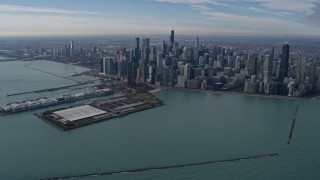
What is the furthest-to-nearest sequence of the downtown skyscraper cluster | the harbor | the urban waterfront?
the downtown skyscraper cluster, the harbor, the urban waterfront

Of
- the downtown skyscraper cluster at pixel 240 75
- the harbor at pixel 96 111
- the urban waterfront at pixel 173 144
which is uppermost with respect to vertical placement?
the downtown skyscraper cluster at pixel 240 75

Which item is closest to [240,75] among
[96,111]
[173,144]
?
[96,111]

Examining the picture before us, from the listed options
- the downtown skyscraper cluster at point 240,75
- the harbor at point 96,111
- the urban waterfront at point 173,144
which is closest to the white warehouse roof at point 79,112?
the harbor at point 96,111

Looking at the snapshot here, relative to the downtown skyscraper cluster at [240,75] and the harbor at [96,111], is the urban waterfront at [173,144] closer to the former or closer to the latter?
the harbor at [96,111]

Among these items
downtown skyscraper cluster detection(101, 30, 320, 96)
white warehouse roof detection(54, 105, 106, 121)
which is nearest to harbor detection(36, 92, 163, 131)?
white warehouse roof detection(54, 105, 106, 121)

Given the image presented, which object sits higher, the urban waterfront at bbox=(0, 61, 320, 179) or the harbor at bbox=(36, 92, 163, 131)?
the harbor at bbox=(36, 92, 163, 131)

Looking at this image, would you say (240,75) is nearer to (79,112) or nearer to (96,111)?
(96,111)

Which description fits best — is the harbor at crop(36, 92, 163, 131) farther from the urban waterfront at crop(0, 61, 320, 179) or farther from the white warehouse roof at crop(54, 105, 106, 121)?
the urban waterfront at crop(0, 61, 320, 179)

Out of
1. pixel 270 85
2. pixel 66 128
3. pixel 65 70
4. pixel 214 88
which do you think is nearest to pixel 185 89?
pixel 214 88

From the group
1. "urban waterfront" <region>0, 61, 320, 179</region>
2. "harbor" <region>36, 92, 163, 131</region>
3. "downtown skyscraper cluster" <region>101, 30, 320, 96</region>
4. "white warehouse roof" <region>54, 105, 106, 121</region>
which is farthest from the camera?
"downtown skyscraper cluster" <region>101, 30, 320, 96</region>
